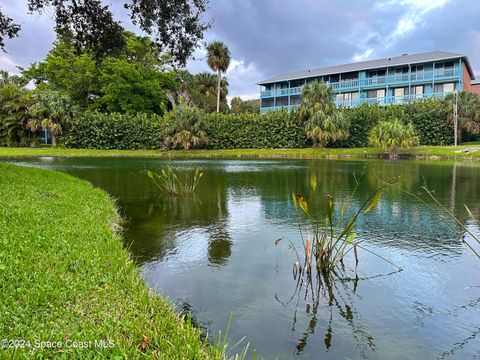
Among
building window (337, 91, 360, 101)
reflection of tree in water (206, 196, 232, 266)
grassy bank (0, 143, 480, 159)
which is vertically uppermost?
building window (337, 91, 360, 101)

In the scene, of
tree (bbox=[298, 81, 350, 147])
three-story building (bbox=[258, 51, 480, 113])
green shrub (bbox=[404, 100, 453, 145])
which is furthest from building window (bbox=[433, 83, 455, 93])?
tree (bbox=[298, 81, 350, 147])

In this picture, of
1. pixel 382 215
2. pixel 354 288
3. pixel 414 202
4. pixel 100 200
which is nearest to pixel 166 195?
pixel 100 200

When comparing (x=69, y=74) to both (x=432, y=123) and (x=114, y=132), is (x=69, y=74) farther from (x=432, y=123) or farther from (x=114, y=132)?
(x=432, y=123)

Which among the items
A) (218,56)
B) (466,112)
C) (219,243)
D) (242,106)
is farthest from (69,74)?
(219,243)

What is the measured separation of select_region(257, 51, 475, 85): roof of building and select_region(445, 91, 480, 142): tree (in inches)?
368

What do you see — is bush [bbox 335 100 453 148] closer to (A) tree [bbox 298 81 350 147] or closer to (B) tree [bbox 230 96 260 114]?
(A) tree [bbox 298 81 350 147]

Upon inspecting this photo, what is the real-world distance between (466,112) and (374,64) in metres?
17.6

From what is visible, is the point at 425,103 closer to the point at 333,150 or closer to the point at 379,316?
the point at 333,150

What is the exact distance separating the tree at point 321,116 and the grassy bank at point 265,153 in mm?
1561

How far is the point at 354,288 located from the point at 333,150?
3765cm

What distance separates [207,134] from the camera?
47062mm

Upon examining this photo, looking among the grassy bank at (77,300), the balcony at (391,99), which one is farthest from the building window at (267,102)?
the grassy bank at (77,300)

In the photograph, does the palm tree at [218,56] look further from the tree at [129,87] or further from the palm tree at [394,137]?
the palm tree at [394,137]

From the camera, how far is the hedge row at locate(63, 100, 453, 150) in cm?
4497
